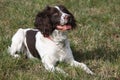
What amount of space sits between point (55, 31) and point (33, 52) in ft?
2.08

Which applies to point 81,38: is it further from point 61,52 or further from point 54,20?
point 54,20

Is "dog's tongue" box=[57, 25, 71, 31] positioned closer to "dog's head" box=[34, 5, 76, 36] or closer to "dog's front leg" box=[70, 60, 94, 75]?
"dog's head" box=[34, 5, 76, 36]

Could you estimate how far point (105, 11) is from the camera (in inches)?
360

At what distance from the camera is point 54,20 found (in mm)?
5988

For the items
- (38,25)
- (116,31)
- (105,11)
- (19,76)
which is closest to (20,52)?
(38,25)

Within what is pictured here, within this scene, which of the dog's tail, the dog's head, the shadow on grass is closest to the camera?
the dog's head

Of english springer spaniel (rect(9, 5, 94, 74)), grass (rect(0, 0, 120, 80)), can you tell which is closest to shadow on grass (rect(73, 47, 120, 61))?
grass (rect(0, 0, 120, 80))

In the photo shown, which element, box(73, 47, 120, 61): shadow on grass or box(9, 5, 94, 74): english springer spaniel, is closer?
box(9, 5, 94, 74): english springer spaniel

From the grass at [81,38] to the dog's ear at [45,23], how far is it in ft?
1.56

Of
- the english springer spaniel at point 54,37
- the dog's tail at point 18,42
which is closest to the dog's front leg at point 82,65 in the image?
the english springer spaniel at point 54,37

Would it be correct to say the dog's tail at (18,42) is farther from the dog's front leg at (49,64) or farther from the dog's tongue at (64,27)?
the dog's tongue at (64,27)

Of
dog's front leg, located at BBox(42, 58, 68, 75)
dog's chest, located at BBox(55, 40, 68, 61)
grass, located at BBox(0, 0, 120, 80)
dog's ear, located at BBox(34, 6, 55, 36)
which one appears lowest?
grass, located at BBox(0, 0, 120, 80)

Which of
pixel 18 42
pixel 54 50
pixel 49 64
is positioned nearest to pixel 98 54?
pixel 54 50

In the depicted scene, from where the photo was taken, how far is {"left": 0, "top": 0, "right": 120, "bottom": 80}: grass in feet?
18.9
